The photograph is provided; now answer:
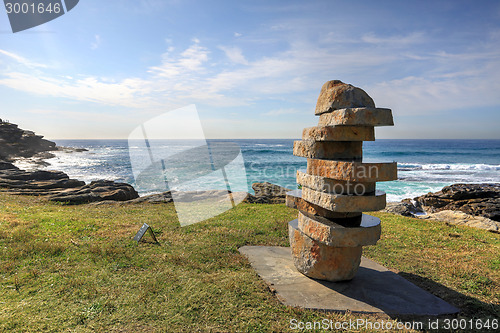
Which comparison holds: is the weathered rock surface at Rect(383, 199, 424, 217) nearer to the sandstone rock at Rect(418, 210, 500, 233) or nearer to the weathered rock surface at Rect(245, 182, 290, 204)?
the sandstone rock at Rect(418, 210, 500, 233)

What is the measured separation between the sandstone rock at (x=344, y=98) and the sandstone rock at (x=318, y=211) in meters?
1.96

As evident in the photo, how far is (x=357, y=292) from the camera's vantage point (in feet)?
17.0

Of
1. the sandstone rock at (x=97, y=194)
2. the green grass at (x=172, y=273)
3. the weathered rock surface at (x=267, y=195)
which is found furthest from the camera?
the weathered rock surface at (x=267, y=195)

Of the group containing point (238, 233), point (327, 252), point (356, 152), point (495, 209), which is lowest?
point (495, 209)

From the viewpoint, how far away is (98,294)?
475 centimetres

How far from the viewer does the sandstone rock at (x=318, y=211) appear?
5480 millimetres

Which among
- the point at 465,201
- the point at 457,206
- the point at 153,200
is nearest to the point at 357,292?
the point at 153,200

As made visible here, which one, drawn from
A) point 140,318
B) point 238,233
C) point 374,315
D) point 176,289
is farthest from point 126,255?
point 374,315

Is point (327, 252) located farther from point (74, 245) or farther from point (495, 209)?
point (495, 209)

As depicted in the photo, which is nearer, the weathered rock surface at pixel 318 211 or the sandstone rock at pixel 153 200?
the weathered rock surface at pixel 318 211

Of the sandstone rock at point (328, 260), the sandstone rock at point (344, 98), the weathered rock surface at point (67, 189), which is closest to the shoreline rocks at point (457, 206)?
the sandstone rock at point (328, 260)

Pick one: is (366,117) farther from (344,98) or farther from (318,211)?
(318,211)

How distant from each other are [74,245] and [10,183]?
1826 cm

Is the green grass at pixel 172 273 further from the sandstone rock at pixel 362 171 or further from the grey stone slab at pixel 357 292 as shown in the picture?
the sandstone rock at pixel 362 171
